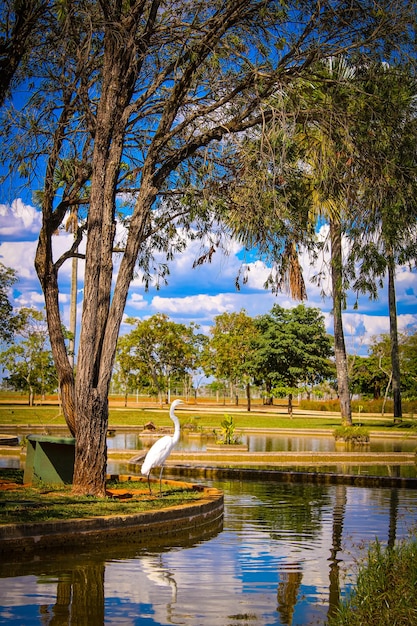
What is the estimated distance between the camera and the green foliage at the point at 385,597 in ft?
17.9

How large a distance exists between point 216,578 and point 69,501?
158 inches

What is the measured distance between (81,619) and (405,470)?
15306 millimetres

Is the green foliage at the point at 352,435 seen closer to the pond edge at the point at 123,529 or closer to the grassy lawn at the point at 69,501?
the grassy lawn at the point at 69,501

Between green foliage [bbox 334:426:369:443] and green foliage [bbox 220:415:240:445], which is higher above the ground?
green foliage [bbox 220:415:240:445]

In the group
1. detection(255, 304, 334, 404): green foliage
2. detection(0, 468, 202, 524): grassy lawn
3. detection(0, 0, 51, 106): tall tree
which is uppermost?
detection(0, 0, 51, 106): tall tree

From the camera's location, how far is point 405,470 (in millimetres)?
20406

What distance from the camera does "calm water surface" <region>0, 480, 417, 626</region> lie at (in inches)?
261

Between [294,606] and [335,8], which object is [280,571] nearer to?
[294,606]

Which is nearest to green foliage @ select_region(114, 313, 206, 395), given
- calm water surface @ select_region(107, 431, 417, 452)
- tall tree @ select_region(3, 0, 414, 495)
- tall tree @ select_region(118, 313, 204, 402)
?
tall tree @ select_region(118, 313, 204, 402)

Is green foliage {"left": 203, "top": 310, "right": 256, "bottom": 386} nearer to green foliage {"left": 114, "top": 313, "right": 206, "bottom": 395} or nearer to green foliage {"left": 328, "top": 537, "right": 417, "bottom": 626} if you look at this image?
green foliage {"left": 114, "top": 313, "right": 206, "bottom": 395}

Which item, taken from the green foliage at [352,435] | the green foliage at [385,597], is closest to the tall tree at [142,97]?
the green foliage at [385,597]

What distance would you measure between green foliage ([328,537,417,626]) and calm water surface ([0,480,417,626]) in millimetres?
771

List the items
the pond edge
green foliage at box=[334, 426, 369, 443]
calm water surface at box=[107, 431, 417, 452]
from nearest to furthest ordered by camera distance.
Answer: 1. the pond edge
2. calm water surface at box=[107, 431, 417, 452]
3. green foliage at box=[334, 426, 369, 443]

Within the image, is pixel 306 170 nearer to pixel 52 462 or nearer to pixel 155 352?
pixel 52 462
